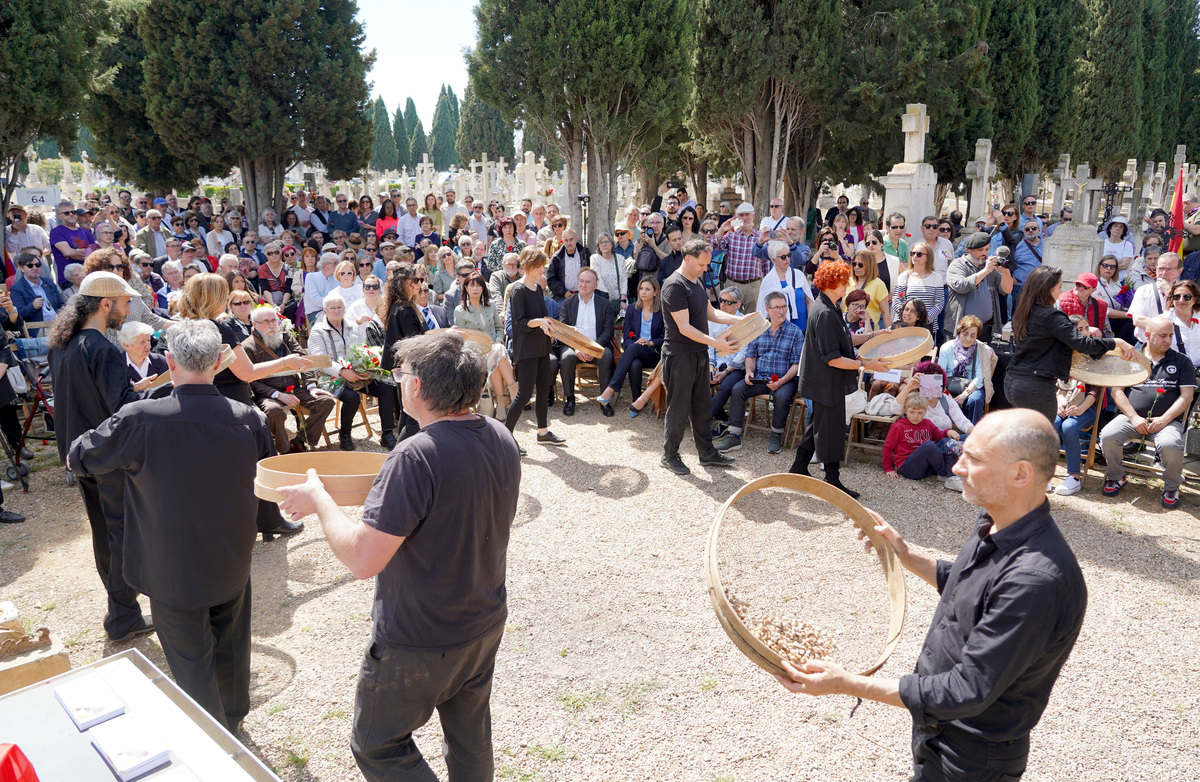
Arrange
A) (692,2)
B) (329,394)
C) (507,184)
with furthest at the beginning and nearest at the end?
(507,184) → (692,2) → (329,394)

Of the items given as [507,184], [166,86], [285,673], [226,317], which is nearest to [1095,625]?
[285,673]

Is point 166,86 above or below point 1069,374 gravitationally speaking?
above

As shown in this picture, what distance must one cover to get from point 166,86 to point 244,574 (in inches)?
540

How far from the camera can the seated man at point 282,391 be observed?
21.5 feet

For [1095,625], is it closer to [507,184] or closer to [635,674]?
[635,674]

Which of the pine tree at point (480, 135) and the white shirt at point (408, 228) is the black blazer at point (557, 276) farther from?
the pine tree at point (480, 135)

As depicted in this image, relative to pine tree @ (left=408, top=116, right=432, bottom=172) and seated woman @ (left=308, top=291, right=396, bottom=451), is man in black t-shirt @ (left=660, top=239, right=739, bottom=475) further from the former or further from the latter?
pine tree @ (left=408, top=116, right=432, bottom=172)

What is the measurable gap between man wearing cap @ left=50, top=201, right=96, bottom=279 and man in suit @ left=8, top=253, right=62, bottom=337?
66.6 inches

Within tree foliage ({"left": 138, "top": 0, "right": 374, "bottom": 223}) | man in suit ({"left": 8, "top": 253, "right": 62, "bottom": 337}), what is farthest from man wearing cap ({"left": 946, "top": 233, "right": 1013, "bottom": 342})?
tree foliage ({"left": 138, "top": 0, "right": 374, "bottom": 223})

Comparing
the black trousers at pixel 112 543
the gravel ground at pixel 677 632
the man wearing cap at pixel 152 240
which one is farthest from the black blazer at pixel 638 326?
the man wearing cap at pixel 152 240

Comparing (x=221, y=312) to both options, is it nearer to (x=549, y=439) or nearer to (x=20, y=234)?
(x=549, y=439)

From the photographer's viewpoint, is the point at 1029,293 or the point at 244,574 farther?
the point at 1029,293

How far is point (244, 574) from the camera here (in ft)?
10.8

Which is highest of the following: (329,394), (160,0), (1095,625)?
(160,0)
